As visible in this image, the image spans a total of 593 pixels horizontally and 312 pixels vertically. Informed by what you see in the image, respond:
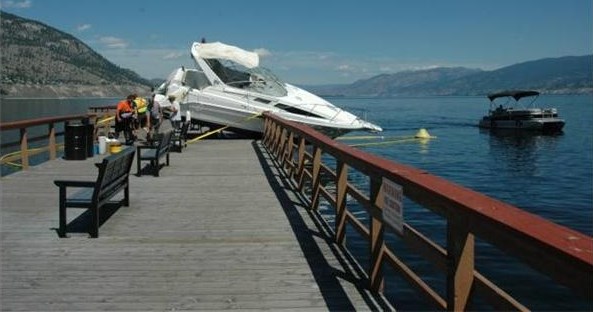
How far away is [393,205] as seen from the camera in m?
4.32

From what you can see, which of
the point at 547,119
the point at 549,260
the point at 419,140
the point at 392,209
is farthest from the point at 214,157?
the point at 547,119

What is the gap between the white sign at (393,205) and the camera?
13.7ft

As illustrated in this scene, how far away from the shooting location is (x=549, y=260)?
2.34 m

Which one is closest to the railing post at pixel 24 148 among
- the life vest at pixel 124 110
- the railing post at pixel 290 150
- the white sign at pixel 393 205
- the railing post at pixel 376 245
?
the railing post at pixel 290 150

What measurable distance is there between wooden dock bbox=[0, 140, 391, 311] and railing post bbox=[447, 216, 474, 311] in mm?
1350

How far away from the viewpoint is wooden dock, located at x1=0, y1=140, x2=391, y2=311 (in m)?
4.82

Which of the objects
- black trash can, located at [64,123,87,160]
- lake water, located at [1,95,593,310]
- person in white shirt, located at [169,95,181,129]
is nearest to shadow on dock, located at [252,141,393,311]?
lake water, located at [1,95,593,310]

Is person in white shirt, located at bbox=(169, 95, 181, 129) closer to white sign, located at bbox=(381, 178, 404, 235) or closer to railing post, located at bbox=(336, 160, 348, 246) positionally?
railing post, located at bbox=(336, 160, 348, 246)

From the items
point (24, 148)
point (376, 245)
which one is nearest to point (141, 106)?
point (24, 148)

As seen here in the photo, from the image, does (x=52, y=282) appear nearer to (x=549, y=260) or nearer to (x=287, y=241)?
(x=287, y=241)

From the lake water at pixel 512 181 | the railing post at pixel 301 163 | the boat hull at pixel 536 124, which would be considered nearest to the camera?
the lake water at pixel 512 181

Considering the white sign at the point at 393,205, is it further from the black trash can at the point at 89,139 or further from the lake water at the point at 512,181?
the black trash can at the point at 89,139

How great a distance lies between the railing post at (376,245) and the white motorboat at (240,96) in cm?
1701

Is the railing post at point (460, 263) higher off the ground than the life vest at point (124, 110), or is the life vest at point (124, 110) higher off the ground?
the life vest at point (124, 110)
